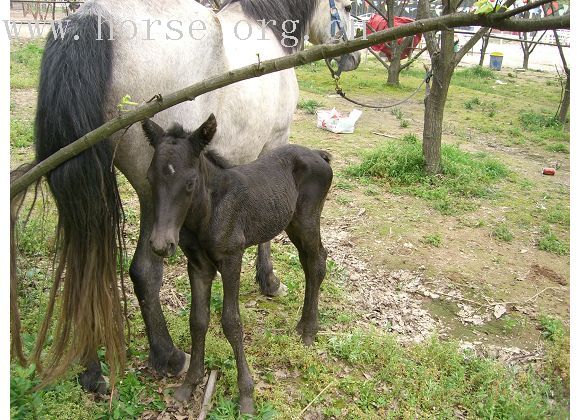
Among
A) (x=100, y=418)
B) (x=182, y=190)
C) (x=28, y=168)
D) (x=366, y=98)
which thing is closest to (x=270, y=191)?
(x=182, y=190)

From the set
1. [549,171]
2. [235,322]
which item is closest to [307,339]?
[235,322]

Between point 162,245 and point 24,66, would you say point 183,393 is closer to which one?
point 162,245

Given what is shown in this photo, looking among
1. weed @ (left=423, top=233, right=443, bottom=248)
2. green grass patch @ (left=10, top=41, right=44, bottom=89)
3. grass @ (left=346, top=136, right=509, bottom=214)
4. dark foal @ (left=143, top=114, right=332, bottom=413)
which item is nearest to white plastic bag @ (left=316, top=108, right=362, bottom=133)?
grass @ (left=346, top=136, right=509, bottom=214)

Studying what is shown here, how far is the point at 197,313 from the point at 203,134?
1130 millimetres

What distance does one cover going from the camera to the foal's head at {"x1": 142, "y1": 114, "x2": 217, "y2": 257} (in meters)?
2.58

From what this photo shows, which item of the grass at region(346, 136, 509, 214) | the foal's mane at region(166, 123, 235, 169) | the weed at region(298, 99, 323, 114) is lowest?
the grass at region(346, 136, 509, 214)

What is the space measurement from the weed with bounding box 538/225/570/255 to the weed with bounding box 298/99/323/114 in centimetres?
590

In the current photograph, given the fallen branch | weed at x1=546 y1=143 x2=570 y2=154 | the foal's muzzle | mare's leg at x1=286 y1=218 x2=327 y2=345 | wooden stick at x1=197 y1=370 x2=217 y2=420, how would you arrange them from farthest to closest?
weed at x1=546 y1=143 x2=570 y2=154, mare's leg at x1=286 y1=218 x2=327 y2=345, wooden stick at x1=197 y1=370 x2=217 y2=420, the foal's muzzle, the fallen branch

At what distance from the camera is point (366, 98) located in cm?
1291

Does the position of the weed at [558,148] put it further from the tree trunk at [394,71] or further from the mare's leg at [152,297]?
the mare's leg at [152,297]

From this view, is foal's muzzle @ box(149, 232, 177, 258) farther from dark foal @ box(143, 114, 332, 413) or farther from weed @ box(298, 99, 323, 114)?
weed @ box(298, 99, 323, 114)

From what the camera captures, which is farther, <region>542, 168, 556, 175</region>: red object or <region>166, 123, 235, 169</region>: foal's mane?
<region>542, 168, 556, 175</region>: red object

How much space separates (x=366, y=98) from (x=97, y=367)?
10.7m

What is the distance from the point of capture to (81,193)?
8.83 ft
